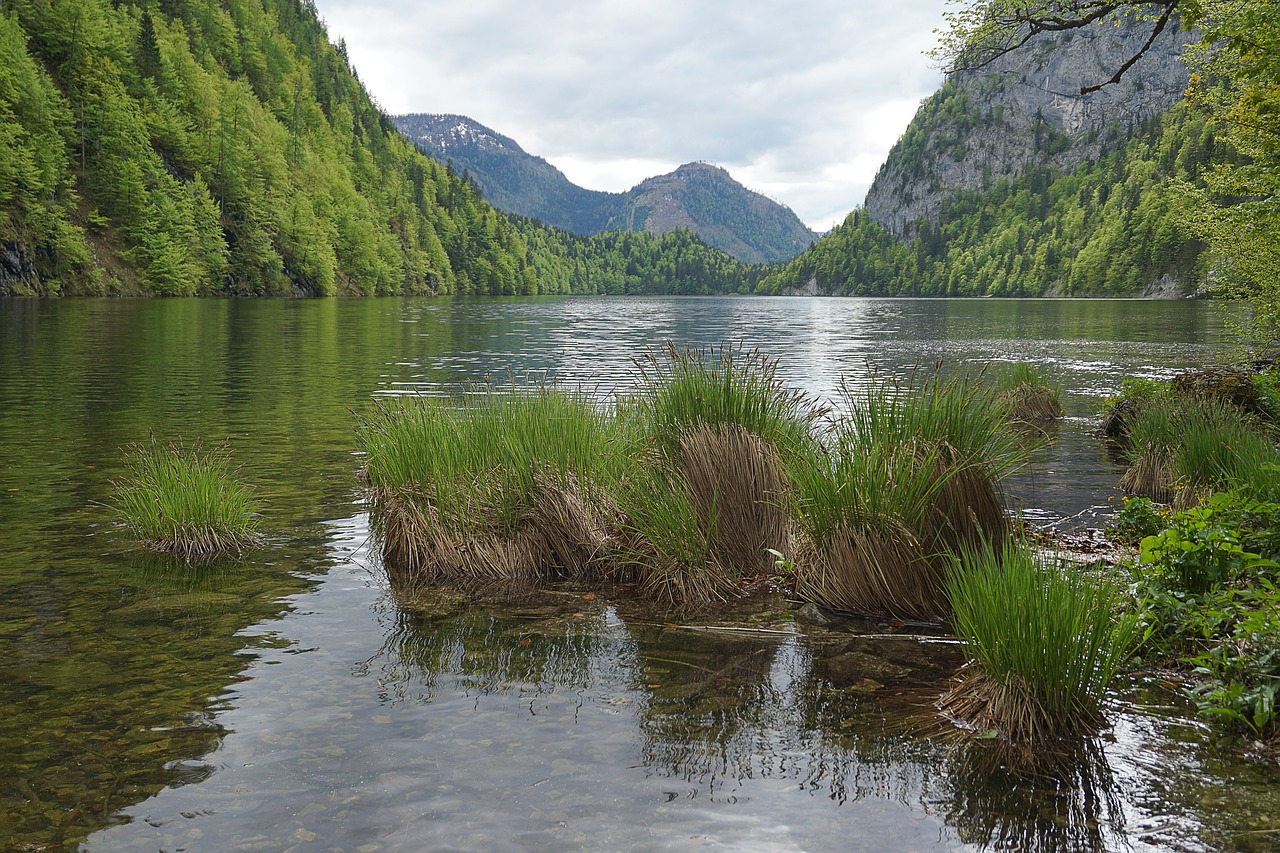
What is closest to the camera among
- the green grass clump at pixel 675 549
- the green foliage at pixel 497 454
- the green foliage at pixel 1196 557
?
the green foliage at pixel 1196 557

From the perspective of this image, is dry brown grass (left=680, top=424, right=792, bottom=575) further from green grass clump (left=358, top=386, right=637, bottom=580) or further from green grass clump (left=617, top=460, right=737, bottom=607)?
green grass clump (left=358, top=386, right=637, bottom=580)

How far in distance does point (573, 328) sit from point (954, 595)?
59.2m

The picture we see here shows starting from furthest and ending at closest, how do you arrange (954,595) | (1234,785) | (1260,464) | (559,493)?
(559,493), (1260,464), (954,595), (1234,785)

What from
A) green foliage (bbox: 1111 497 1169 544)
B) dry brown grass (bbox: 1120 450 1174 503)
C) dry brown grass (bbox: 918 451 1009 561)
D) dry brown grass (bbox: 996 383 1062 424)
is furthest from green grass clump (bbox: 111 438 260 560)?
dry brown grass (bbox: 996 383 1062 424)

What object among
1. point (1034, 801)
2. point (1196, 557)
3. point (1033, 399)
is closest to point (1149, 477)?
point (1196, 557)

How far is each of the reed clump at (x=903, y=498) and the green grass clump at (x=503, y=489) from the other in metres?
2.25

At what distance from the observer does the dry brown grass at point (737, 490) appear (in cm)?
830

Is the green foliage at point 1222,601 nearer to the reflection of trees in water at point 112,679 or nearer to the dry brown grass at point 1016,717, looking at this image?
the dry brown grass at point 1016,717

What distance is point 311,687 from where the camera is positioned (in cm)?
595

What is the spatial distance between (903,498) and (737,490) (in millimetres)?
1831

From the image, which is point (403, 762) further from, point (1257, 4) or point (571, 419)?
point (1257, 4)

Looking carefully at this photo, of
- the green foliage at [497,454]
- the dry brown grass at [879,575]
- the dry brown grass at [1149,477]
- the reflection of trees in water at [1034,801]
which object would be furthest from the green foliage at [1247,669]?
the dry brown grass at [1149,477]

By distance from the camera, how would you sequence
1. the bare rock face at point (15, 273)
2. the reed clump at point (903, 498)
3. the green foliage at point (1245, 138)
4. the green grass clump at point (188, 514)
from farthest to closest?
the bare rock face at point (15, 273) < the green foliage at point (1245, 138) < the green grass clump at point (188, 514) < the reed clump at point (903, 498)

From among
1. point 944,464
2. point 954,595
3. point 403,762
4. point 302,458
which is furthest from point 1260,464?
point 302,458
